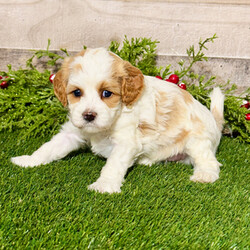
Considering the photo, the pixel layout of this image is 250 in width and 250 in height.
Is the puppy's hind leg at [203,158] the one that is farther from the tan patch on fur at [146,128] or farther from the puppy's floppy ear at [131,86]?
the puppy's floppy ear at [131,86]

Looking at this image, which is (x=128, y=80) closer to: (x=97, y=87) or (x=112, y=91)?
(x=112, y=91)

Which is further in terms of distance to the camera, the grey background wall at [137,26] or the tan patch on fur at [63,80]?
the grey background wall at [137,26]

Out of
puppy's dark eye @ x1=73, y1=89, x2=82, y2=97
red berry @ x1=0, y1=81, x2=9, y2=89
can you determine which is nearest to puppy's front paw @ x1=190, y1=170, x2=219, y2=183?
puppy's dark eye @ x1=73, y1=89, x2=82, y2=97

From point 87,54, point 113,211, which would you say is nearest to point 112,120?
point 87,54

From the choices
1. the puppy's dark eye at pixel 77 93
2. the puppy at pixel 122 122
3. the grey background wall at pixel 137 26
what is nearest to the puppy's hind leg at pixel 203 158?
the puppy at pixel 122 122

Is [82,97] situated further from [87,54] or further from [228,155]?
[228,155]

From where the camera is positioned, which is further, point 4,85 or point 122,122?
point 4,85

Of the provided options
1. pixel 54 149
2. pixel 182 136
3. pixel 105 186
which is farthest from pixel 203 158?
pixel 54 149
